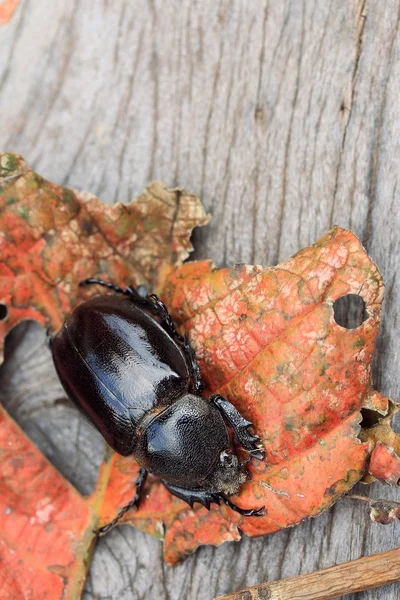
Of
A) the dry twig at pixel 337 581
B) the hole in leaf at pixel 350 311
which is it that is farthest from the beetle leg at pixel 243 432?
the hole in leaf at pixel 350 311

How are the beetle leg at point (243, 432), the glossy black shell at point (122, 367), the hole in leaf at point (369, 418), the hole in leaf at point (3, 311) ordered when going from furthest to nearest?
the hole in leaf at point (3, 311) → the glossy black shell at point (122, 367) → the beetle leg at point (243, 432) → the hole in leaf at point (369, 418)

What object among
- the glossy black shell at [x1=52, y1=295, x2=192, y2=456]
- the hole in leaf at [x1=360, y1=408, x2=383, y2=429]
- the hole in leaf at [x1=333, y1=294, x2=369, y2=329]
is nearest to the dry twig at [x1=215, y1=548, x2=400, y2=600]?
the hole in leaf at [x1=360, y1=408, x2=383, y2=429]

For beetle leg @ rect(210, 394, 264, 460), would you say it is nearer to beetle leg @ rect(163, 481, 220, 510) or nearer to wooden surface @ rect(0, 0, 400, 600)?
beetle leg @ rect(163, 481, 220, 510)

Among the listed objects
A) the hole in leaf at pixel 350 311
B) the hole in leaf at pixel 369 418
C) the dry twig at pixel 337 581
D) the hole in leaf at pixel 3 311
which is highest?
the hole in leaf at pixel 350 311

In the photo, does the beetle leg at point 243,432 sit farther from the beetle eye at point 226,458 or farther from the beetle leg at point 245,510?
the beetle leg at point 245,510

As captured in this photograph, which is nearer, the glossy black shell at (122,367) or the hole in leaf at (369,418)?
the hole in leaf at (369,418)

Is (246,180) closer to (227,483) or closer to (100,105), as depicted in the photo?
(100,105)

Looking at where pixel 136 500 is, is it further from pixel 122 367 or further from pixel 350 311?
pixel 350 311

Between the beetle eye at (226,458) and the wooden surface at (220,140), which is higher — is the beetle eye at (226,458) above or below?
below

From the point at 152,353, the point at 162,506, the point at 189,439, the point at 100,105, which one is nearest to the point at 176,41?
the point at 100,105
